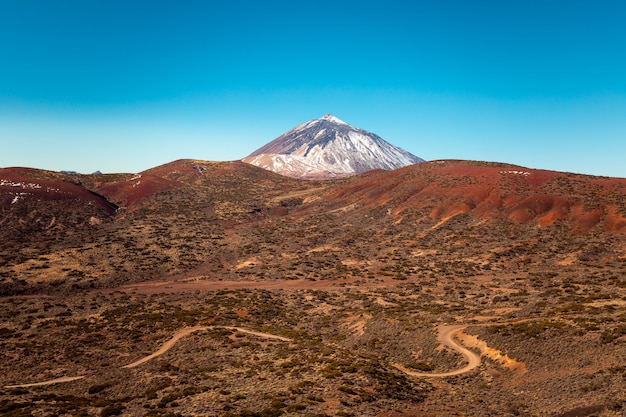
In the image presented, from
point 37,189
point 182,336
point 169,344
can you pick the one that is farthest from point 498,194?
point 37,189

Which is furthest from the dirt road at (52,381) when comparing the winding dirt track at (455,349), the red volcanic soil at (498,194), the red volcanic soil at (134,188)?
the red volcanic soil at (134,188)

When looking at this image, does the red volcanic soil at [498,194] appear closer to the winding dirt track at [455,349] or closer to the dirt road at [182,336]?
the winding dirt track at [455,349]

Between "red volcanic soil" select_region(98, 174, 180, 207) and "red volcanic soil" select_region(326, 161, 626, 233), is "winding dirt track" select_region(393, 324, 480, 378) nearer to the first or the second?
"red volcanic soil" select_region(326, 161, 626, 233)

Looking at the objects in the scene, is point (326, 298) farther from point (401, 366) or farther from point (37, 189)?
point (37, 189)

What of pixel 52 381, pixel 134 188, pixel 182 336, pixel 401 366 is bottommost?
pixel 52 381

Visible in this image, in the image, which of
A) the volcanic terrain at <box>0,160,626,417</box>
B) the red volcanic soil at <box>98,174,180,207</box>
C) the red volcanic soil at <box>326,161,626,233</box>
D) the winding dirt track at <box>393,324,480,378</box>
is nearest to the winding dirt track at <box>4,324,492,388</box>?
the winding dirt track at <box>393,324,480,378</box>

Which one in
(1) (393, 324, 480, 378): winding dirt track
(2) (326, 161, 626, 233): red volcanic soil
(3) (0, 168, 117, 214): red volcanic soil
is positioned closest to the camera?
(1) (393, 324, 480, 378): winding dirt track
